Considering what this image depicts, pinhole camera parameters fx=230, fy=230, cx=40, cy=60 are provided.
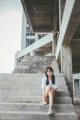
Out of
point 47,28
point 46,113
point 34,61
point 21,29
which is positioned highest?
point 21,29

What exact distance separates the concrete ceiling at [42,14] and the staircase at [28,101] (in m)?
5.41

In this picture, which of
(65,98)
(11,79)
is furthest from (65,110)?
(11,79)

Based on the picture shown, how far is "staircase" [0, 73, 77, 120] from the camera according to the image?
5.91 meters

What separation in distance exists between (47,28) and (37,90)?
1078cm

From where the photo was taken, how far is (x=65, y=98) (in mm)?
6746

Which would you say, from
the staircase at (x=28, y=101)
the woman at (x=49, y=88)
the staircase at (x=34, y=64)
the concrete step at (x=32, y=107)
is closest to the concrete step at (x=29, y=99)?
the staircase at (x=28, y=101)

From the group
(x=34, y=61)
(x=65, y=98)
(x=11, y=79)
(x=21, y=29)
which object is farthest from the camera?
(x=21, y=29)

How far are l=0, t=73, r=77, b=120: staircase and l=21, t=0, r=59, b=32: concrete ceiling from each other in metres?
5.41

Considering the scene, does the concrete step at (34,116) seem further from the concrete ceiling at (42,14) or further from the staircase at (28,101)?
the concrete ceiling at (42,14)

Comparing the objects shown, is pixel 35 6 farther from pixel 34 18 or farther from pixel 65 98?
pixel 65 98

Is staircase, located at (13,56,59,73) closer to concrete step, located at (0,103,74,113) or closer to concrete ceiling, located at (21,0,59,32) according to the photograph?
concrete ceiling, located at (21,0,59,32)

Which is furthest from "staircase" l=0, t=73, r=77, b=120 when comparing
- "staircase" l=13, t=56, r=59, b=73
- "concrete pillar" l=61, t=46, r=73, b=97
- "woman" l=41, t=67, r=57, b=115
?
"staircase" l=13, t=56, r=59, b=73

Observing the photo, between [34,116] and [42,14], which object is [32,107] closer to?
[34,116]

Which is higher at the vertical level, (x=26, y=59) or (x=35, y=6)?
(x=35, y=6)
